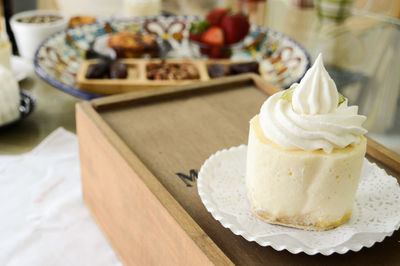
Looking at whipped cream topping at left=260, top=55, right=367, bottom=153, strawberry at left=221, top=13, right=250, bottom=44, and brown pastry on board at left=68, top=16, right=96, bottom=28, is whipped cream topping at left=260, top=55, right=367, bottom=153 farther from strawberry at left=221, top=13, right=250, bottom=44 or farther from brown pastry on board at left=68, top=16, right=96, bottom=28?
brown pastry on board at left=68, top=16, right=96, bottom=28

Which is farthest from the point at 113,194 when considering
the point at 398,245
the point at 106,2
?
the point at 106,2

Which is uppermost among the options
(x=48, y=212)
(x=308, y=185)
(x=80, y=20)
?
(x=308, y=185)

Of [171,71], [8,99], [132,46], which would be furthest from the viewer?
[132,46]

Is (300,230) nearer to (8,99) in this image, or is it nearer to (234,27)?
(8,99)

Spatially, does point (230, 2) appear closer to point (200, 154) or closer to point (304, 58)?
point (304, 58)

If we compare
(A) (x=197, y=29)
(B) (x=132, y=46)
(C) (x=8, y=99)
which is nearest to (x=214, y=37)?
(A) (x=197, y=29)

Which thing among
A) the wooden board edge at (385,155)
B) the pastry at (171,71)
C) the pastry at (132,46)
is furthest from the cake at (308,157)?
the pastry at (132,46)
